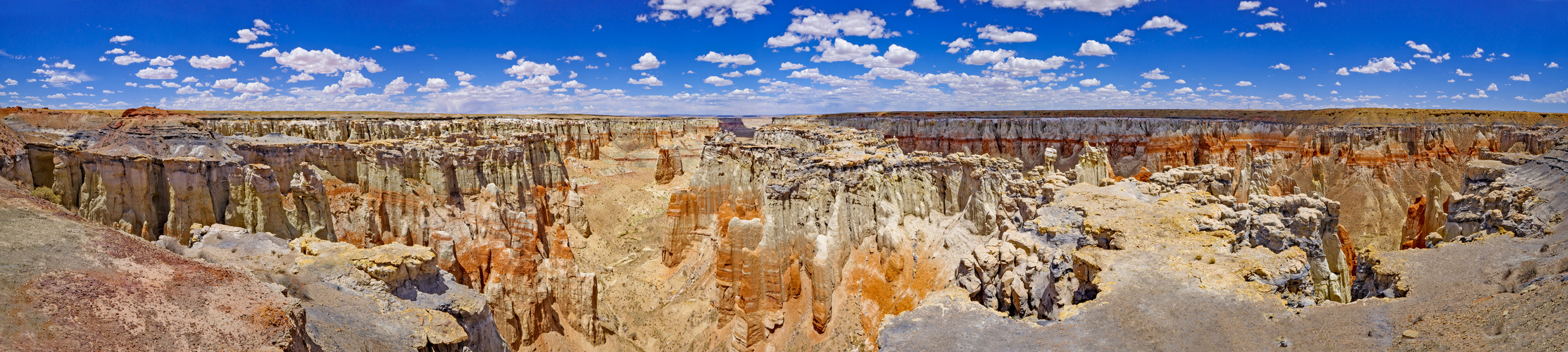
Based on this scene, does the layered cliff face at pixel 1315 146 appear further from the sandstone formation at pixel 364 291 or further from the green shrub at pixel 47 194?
the green shrub at pixel 47 194

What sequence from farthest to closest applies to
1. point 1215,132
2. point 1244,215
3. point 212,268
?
point 1215,132 → point 1244,215 → point 212,268

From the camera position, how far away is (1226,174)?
865 inches

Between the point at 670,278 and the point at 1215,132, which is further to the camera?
the point at 1215,132

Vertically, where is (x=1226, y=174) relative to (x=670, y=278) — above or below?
above

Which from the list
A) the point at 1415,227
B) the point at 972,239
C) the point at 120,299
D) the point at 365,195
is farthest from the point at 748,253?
the point at 1415,227

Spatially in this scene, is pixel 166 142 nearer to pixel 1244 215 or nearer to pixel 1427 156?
pixel 1244 215

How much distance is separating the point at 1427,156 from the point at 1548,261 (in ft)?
166

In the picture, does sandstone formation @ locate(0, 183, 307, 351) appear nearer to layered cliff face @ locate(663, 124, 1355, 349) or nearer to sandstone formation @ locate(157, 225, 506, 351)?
sandstone formation @ locate(157, 225, 506, 351)

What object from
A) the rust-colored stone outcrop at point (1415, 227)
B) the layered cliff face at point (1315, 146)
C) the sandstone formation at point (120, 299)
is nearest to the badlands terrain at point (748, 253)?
the sandstone formation at point (120, 299)

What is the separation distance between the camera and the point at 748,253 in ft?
78.0

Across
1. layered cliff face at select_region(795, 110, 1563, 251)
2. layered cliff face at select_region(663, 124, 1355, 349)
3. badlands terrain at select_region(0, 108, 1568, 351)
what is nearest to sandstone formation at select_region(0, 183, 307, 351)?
badlands terrain at select_region(0, 108, 1568, 351)

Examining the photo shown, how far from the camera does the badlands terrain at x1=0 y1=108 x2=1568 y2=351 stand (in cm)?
971

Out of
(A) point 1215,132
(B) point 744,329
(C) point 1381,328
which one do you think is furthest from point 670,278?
(A) point 1215,132

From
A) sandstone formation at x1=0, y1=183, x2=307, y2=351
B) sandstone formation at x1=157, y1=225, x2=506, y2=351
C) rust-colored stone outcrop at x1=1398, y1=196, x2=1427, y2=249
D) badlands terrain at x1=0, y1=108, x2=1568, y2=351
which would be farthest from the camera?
rust-colored stone outcrop at x1=1398, y1=196, x2=1427, y2=249
